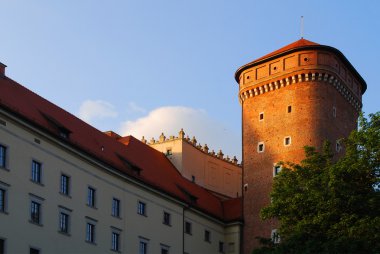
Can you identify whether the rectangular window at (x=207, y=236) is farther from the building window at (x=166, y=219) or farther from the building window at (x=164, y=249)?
the building window at (x=164, y=249)

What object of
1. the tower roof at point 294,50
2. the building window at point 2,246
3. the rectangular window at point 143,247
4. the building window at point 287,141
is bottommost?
the building window at point 2,246

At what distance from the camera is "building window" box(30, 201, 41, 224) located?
146 feet

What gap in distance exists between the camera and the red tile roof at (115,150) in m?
48.3

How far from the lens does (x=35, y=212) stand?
148 feet

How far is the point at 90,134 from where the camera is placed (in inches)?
2217

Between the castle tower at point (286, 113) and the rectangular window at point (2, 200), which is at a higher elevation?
the castle tower at point (286, 113)

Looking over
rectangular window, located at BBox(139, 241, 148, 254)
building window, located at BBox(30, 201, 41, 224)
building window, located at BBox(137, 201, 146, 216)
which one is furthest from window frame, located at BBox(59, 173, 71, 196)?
rectangular window, located at BBox(139, 241, 148, 254)

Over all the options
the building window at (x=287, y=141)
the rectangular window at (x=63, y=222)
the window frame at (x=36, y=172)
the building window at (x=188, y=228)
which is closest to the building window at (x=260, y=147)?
the building window at (x=287, y=141)

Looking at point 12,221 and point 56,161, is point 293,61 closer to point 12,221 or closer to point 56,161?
point 56,161

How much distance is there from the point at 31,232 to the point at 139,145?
22229 mm

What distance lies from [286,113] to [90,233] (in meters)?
20.5

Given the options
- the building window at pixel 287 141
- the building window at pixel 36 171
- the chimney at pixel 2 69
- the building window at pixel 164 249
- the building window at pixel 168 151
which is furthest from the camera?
the building window at pixel 168 151

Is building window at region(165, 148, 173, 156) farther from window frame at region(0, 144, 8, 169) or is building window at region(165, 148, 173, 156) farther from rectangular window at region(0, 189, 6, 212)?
rectangular window at region(0, 189, 6, 212)

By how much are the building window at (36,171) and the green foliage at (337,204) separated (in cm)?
1273
